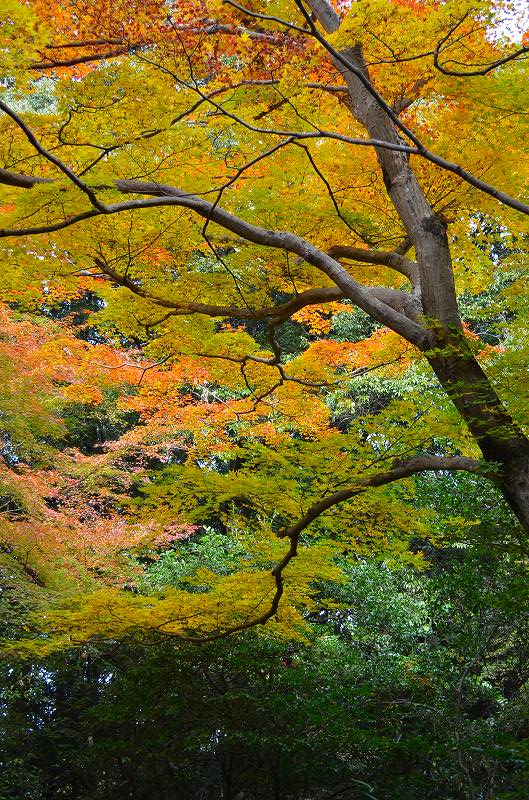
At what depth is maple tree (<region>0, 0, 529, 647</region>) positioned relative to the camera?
383cm

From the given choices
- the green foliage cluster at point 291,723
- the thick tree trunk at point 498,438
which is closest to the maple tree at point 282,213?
the thick tree trunk at point 498,438

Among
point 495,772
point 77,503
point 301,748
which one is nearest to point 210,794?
point 301,748

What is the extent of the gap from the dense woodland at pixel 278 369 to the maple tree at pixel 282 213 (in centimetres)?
2

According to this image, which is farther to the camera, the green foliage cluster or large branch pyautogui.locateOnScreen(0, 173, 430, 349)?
the green foliage cluster

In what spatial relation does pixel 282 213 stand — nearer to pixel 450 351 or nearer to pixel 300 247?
pixel 300 247

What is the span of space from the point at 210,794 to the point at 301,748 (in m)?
1.68

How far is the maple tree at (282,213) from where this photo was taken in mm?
3834

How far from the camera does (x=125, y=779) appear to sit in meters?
6.36

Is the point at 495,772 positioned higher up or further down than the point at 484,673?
further down

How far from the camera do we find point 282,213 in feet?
16.0

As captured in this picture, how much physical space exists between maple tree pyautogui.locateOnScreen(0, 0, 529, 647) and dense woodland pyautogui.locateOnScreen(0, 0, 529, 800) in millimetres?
Result: 24

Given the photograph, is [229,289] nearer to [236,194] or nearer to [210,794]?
[236,194]

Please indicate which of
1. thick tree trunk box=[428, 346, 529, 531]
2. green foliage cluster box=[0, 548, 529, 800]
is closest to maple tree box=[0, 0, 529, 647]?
thick tree trunk box=[428, 346, 529, 531]

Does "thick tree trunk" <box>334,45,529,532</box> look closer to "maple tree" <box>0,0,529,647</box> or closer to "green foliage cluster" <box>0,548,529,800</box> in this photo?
"maple tree" <box>0,0,529,647</box>
